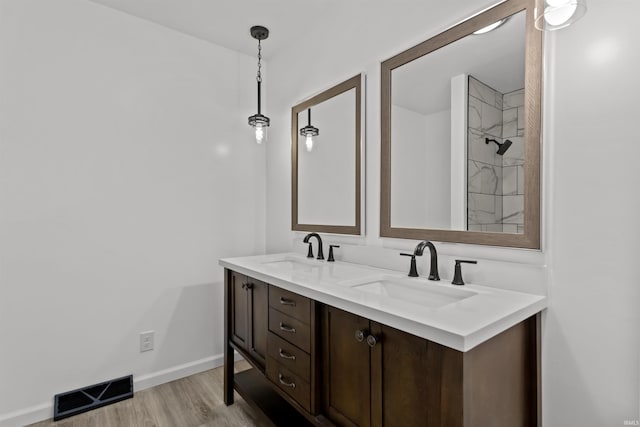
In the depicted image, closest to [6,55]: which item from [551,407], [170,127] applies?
[170,127]

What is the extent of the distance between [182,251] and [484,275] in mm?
1961

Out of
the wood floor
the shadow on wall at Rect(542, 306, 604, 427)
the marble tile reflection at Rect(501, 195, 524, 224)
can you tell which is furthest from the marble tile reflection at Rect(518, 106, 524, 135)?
the wood floor

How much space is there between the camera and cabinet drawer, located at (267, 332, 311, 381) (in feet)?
4.57

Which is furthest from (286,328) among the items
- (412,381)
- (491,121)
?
(491,121)

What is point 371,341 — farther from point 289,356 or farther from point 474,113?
point 474,113

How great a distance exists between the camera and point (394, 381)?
3.49 feet

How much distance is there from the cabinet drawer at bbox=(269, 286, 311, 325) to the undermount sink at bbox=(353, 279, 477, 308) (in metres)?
0.23

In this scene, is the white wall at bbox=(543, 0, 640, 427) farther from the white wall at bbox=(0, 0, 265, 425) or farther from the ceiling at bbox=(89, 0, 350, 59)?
the white wall at bbox=(0, 0, 265, 425)

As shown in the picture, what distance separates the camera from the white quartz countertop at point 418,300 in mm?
904

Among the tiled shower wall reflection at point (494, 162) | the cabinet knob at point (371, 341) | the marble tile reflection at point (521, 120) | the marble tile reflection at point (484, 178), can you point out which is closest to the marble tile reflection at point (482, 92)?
the tiled shower wall reflection at point (494, 162)

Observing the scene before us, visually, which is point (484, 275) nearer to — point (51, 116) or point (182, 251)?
point (182, 251)

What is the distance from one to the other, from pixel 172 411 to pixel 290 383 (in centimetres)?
98

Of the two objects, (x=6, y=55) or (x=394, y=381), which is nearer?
(x=394, y=381)

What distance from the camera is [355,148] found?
6.42 ft
